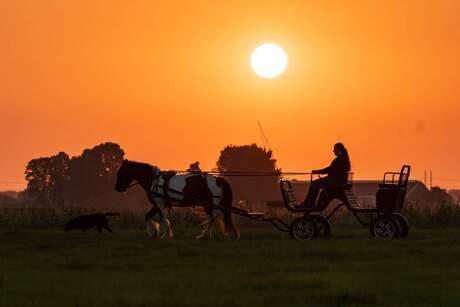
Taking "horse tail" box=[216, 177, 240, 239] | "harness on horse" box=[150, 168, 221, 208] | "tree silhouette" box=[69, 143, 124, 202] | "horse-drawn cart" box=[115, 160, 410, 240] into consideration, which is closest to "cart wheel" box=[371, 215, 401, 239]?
"horse-drawn cart" box=[115, 160, 410, 240]

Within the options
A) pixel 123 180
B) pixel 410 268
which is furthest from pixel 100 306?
pixel 123 180

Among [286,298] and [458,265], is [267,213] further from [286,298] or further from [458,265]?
[286,298]

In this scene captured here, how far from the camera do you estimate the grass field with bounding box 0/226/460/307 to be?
13.7 m

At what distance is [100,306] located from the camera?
514 inches

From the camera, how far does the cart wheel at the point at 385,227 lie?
25234 mm

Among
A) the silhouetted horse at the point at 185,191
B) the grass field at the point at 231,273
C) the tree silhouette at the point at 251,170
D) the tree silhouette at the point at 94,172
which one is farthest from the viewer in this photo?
the tree silhouette at the point at 94,172

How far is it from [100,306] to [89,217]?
17370 millimetres

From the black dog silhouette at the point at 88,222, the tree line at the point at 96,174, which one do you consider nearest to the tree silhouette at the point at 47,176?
the tree line at the point at 96,174

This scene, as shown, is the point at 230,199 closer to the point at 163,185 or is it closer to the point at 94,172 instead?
the point at 163,185

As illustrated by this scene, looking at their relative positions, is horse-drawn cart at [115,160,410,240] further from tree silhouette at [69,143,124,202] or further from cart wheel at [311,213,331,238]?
tree silhouette at [69,143,124,202]

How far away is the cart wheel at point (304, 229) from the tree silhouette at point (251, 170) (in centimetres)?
12017

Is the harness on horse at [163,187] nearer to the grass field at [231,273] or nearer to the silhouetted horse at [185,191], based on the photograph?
the silhouetted horse at [185,191]

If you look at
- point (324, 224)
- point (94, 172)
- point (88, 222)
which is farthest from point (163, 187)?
point (94, 172)

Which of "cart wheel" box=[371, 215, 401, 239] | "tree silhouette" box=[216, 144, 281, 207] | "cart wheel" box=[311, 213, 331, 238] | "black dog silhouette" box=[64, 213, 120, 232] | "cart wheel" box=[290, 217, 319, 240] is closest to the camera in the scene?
"cart wheel" box=[371, 215, 401, 239]
